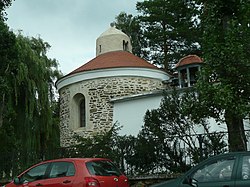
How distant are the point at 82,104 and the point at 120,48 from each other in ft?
20.0

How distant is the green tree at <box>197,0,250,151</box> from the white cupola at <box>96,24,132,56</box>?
684 inches

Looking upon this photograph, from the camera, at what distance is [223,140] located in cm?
1363

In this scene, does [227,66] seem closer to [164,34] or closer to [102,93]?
[102,93]

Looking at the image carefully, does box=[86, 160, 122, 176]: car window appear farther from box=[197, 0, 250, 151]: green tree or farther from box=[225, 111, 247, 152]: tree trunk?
box=[225, 111, 247, 152]: tree trunk

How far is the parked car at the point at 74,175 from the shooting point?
9.56m

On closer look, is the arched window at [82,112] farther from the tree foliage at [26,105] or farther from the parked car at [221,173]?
the parked car at [221,173]

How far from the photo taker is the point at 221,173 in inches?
Result: 300

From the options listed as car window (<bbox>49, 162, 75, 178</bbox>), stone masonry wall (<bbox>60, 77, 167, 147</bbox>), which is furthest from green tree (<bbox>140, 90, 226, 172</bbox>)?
stone masonry wall (<bbox>60, 77, 167, 147</bbox>)

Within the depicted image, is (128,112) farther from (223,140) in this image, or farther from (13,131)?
(223,140)

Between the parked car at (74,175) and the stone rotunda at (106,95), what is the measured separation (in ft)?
40.6

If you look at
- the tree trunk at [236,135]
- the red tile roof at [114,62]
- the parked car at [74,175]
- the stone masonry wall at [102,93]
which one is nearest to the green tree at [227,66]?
the tree trunk at [236,135]

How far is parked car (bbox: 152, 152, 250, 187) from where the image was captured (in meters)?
7.35

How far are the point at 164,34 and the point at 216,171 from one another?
99.8 ft

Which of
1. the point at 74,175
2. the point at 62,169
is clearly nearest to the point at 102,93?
the point at 62,169
